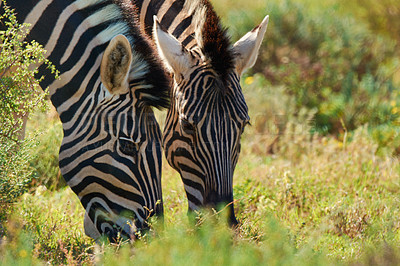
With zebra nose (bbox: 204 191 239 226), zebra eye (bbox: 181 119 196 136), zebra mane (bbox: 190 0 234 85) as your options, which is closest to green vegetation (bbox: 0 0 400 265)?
zebra nose (bbox: 204 191 239 226)

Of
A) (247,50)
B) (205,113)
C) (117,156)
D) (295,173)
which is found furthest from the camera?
(295,173)

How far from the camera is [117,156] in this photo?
4027 mm

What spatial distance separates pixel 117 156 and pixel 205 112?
0.78m

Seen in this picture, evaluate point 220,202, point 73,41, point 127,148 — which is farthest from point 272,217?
point 73,41

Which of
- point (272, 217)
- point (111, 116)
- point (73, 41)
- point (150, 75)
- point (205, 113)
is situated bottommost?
point (272, 217)

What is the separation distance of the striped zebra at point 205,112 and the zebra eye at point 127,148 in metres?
0.49

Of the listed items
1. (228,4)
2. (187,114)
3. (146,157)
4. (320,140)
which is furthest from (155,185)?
(228,4)

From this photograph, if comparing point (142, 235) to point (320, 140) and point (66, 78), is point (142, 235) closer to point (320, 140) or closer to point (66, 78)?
point (66, 78)

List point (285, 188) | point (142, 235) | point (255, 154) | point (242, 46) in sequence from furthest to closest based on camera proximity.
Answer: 1. point (255, 154)
2. point (285, 188)
3. point (242, 46)
4. point (142, 235)

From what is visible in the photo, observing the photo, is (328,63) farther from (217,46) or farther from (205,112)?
(205,112)

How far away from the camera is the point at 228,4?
42.1ft

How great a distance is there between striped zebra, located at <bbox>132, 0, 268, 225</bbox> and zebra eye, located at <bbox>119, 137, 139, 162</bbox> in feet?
1.60

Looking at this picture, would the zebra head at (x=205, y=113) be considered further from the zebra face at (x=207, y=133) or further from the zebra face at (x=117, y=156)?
the zebra face at (x=117, y=156)

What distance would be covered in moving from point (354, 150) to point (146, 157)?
12.5ft
